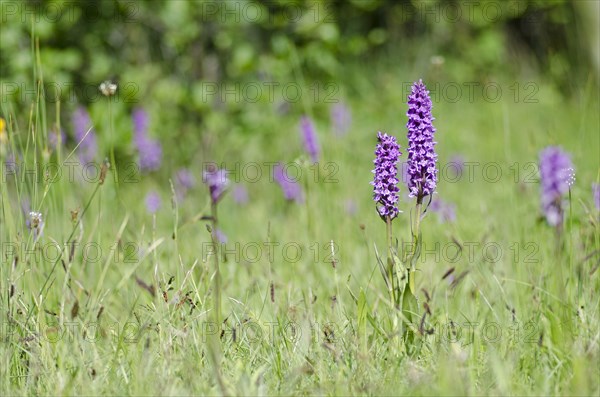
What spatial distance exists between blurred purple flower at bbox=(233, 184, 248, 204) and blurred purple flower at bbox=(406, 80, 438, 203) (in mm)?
2282

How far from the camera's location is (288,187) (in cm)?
371

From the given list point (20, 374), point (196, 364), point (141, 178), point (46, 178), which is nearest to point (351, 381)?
point (196, 364)

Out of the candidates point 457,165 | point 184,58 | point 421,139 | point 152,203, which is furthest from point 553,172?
point 184,58

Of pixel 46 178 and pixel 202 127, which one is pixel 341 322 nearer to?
pixel 46 178

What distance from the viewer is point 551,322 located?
1.87 m

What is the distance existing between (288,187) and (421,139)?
6.38 ft

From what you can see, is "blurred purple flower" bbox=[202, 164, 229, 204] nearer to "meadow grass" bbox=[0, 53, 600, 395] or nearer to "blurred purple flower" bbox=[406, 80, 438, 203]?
"meadow grass" bbox=[0, 53, 600, 395]

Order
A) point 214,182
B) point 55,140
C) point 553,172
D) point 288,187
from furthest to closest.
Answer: point 288,187 < point 55,140 < point 553,172 < point 214,182

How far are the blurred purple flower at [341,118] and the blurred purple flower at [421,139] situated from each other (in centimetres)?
269

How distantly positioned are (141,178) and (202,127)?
0.44 metres

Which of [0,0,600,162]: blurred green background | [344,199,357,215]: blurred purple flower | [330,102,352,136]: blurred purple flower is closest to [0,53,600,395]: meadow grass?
[344,199,357,215]: blurred purple flower

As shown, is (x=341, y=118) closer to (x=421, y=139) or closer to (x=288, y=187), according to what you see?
(x=288, y=187)

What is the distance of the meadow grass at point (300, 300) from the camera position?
5.75 ft

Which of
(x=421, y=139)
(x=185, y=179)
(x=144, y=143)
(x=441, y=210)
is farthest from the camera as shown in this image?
(x=144, y=143)
